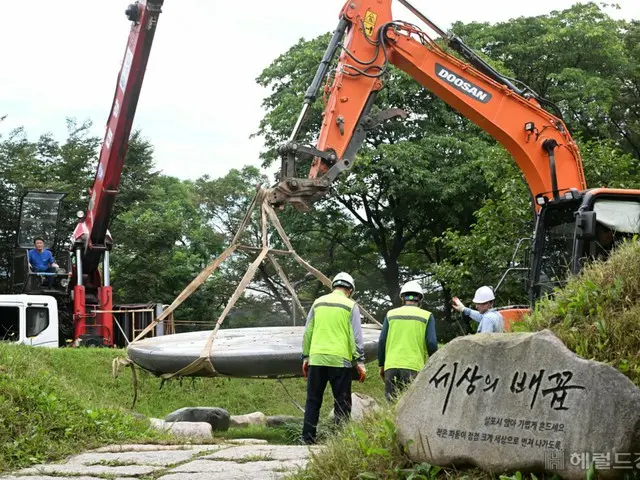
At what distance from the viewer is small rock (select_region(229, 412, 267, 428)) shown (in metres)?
14.4

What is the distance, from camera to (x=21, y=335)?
1966cm

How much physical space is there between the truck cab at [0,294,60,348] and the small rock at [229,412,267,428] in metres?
6.31

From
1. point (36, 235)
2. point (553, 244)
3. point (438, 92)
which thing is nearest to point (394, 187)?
point (36, 235)

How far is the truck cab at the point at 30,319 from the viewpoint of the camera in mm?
19609

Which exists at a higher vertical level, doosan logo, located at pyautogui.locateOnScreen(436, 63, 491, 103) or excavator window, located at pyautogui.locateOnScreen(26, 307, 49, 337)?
doosan logo, located at pyautogui.locateOnScreen(436, 63, 491, 103)

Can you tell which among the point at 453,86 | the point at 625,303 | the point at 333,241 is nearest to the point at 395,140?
the point at 333,241

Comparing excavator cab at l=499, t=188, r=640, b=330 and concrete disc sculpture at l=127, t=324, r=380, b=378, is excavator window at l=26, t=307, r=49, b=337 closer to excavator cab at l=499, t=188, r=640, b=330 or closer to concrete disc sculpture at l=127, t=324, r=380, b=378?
concrete disc sculpture at l=127, t=324, r=380, b=378

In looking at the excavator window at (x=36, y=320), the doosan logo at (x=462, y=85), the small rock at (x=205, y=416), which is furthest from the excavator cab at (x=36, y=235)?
the doosan logo at (x=462, y=85)

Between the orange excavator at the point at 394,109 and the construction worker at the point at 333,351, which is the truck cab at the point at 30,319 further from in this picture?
the construction worker at the point at 333,351

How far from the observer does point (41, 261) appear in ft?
70.6

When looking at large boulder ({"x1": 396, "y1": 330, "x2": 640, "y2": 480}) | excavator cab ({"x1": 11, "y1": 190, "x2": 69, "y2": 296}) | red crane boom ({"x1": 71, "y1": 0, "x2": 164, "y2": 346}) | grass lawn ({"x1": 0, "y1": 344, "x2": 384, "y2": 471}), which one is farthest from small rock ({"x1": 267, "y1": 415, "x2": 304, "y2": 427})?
large boulder ({"x1": 396, "y1": 330, "x2": 640, "y2": 480})

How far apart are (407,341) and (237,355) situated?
106 inches

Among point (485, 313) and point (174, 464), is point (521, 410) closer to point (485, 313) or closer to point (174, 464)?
point (174, 464)

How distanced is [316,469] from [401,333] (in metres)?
3.88
